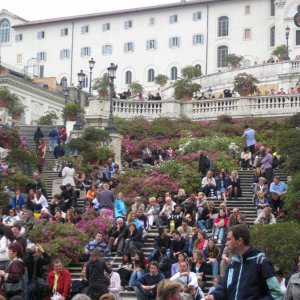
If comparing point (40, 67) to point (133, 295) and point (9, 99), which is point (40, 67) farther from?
point (133, 295)

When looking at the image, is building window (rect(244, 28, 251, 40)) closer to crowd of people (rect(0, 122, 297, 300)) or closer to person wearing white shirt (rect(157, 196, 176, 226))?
crowd of people (rect(0, 122, 297, 300))

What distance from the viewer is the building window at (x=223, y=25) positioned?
85.5 m

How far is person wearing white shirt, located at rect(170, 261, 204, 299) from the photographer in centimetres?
1589

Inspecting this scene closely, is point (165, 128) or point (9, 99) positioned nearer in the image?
point (165, 128)

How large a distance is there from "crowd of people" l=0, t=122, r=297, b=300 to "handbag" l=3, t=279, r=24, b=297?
0.20 ft

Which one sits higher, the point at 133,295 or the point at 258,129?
the point at 258,129

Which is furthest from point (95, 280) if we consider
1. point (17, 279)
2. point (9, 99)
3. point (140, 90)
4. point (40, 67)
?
point (40, 67)

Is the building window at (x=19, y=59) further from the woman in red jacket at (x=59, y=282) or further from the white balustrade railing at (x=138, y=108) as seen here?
the woman in red jacket at (x=59, y=282)

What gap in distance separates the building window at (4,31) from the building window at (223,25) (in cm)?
2645

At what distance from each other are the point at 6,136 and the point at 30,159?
3362 millimetres

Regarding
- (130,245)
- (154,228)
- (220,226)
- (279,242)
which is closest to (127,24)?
(154,228)

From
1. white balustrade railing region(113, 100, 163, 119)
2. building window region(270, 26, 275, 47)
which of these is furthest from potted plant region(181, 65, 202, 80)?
white balustrade railing region(113, 100, 163, 119)

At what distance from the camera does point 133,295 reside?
18.6 m

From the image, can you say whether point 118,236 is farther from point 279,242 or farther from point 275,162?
point 275,162
